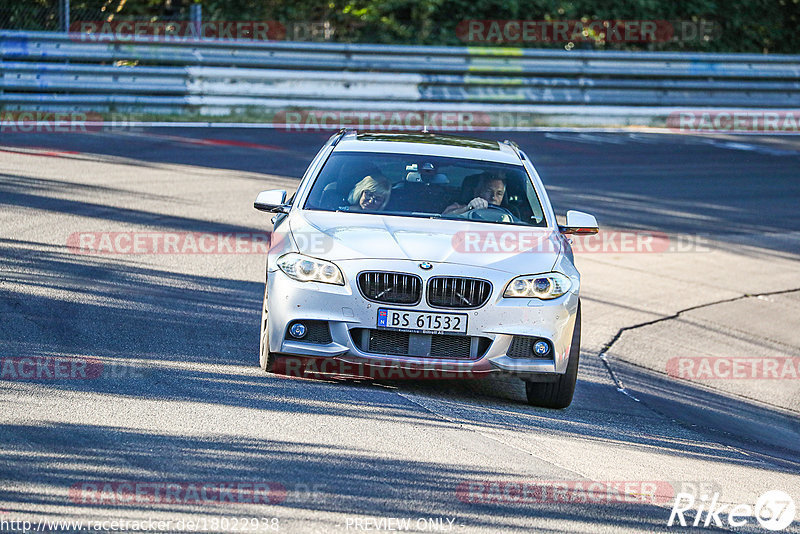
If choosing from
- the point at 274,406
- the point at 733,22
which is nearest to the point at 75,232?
the point at 274,406

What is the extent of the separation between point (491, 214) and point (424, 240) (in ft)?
2.98

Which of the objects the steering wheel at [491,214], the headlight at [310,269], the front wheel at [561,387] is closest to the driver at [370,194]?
the steering wheel at [491,214]

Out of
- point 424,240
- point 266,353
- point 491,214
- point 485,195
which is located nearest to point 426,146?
point 485,195

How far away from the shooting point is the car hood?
6.75 m

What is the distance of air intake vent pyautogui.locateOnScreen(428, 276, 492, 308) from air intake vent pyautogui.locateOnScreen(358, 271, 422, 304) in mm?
92

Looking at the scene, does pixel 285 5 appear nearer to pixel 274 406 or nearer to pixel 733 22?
pixel 733 22

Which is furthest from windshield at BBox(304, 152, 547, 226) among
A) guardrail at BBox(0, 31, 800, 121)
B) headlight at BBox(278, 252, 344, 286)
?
guardrail at BBox(0, 31, 800, 121)

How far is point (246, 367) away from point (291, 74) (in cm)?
1400

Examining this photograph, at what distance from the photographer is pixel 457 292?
6629mm

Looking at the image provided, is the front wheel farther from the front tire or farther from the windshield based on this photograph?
the front tire

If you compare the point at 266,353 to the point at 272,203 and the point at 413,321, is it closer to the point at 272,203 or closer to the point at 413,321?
the point at 413,321

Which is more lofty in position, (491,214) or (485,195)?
(485,195)

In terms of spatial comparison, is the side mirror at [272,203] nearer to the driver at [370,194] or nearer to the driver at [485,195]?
the driver at [370,194]

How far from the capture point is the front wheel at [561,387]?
6.94 meters
